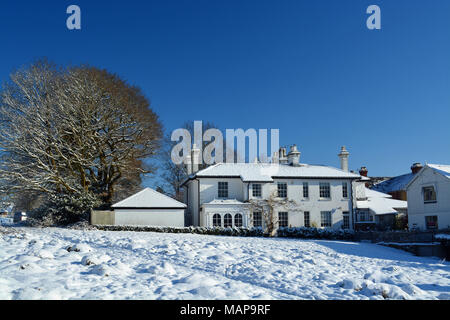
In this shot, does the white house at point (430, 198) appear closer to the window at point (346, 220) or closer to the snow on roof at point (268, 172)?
the window at point (346, 220)

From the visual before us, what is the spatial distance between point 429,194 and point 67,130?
28.3 metres

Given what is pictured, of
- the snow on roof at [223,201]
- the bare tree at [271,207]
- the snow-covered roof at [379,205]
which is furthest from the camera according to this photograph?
the snow-covered roof at [379,205]

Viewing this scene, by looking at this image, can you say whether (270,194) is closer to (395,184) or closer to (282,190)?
(282,190)

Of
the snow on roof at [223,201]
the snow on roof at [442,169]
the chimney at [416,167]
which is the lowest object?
the snow on roof at [223,201]

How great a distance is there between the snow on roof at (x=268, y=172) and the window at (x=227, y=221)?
3.08 metres

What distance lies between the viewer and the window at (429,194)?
29809 mm

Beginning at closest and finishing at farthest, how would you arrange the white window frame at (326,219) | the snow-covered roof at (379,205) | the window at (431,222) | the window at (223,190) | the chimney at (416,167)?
the window at (431,222)
the window at (223,190)
the white window frame at (326,219)
the snow-covered roof at (379,205)
the chimney at (416,167)

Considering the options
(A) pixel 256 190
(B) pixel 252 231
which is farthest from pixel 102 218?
(A) pixel 256 190

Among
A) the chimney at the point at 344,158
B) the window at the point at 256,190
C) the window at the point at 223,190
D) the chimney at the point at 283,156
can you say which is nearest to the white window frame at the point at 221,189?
the window at the point at 223,190

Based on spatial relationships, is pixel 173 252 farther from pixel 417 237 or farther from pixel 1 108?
pixel 1 108

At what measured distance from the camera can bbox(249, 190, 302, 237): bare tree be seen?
3183cm

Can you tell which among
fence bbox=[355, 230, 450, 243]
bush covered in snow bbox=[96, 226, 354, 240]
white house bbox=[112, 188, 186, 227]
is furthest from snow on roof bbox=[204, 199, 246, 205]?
fence bbox=[355, 230, 450, 243]
